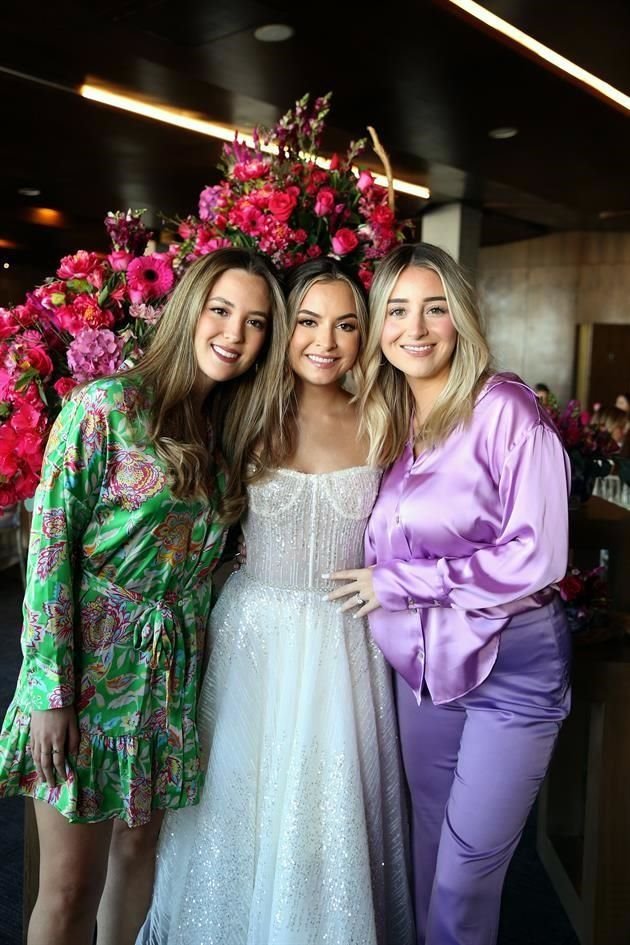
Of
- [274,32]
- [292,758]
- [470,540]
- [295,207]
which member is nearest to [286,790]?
[292,758]

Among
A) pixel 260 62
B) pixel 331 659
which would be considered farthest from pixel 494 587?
pixel 260 62

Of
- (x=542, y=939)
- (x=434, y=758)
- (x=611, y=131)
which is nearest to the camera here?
(x=434, y=758)

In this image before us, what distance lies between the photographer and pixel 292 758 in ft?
6.33

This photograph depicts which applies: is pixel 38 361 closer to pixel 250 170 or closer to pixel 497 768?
pixel 250 170

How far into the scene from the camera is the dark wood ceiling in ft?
13.5

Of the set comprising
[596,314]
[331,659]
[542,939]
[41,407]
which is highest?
[596,314]

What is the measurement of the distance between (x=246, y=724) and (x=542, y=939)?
4.31 feet

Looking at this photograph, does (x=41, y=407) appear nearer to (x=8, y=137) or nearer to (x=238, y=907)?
(x=238, y=907)

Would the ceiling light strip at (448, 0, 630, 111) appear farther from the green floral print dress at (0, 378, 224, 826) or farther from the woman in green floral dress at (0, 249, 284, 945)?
the green floral print dress at (0, 378, 224, 826)

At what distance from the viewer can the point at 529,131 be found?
19.6 ft

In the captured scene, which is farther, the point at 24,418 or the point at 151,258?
the point at 151,258

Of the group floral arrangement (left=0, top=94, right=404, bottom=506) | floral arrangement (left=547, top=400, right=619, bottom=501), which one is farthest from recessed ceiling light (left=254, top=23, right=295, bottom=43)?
floral arrangement (left=547, top=400, right=619, bottom=501)

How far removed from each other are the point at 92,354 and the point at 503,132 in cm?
508

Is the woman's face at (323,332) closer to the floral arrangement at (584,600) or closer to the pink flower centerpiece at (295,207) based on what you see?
the pink flower centerpiece at (295,207)
